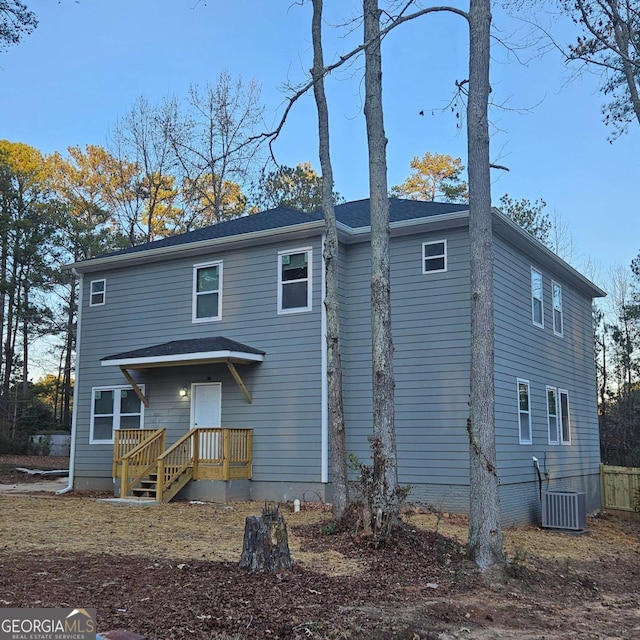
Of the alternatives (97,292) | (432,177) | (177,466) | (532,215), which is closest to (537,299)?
(177,466)

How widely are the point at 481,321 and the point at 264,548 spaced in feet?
10.5

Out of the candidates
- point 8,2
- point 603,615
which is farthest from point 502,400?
point 8,2

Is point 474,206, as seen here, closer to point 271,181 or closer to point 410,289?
point 410,289

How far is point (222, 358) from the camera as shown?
1258 cm

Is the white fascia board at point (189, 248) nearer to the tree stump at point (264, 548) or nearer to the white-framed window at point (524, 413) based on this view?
the white-framed window at point (524, 413)

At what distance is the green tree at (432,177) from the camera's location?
100 ft

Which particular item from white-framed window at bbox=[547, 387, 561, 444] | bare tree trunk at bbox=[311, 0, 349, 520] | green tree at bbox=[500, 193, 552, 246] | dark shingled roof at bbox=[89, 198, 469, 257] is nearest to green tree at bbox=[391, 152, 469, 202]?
green tree at bbox=[500, 193, 552, 246]

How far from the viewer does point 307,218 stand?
1366cm

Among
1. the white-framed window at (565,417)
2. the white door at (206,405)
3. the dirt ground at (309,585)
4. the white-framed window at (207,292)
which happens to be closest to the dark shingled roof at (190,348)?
the white-framed window at (207,292)

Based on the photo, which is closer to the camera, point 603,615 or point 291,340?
point 603,615

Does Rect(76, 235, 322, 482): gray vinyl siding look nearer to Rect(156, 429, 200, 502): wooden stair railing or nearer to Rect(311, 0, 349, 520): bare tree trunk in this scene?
Rect(156, 429, 200, 502): wooden stair railing

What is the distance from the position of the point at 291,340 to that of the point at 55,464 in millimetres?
13272

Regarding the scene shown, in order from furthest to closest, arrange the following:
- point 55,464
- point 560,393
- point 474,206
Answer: point 55,464 → point 560,393 → point 474,206

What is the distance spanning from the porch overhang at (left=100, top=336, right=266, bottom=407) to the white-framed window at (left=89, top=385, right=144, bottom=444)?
0.69m
